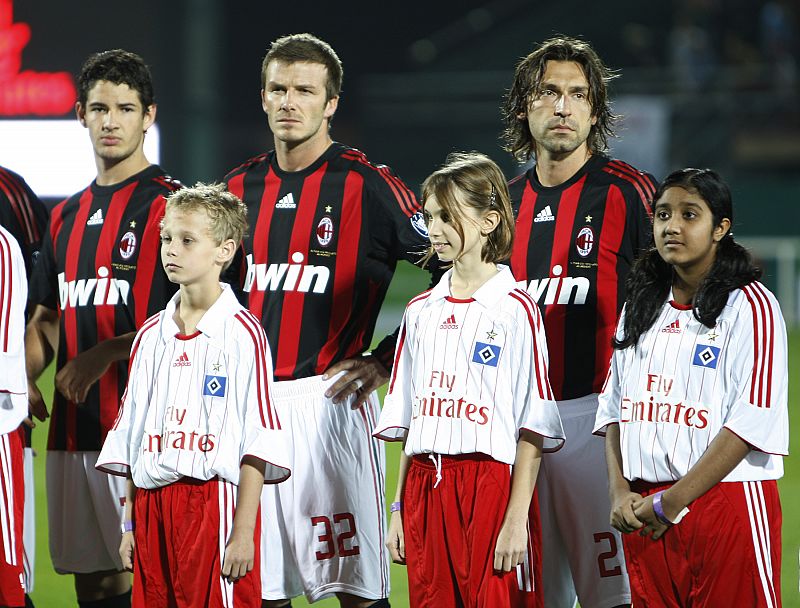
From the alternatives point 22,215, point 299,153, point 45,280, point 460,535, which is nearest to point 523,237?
point 299,153

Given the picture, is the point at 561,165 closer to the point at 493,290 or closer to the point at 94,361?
the point at 493,290

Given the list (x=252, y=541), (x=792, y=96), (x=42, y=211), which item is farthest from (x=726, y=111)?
(x=252, y=541)

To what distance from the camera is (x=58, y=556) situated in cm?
404

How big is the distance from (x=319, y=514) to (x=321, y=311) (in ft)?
2.16

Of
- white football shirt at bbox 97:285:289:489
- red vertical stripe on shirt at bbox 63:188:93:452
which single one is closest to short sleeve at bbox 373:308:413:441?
white football shirt at bbox 97:285:289:489

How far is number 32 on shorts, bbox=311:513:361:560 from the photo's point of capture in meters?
3.68

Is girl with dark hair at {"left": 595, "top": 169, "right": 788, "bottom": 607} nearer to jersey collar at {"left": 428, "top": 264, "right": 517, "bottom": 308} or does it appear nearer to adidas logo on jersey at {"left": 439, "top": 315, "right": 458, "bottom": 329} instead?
jersey collar at {"left": 428, "top": 264, "right": 517, "bottom": 308}

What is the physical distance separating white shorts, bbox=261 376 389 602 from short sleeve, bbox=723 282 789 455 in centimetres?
130

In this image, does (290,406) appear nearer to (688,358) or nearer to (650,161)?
(688,358)

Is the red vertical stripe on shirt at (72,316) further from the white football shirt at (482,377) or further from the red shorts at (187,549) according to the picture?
the white football shirt at (482,377)

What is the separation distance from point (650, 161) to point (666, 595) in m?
12.6

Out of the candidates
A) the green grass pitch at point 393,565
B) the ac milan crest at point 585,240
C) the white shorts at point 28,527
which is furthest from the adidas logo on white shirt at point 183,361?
the green grass pitch at point 393,565

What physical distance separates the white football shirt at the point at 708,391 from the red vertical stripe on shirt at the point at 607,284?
44 cm

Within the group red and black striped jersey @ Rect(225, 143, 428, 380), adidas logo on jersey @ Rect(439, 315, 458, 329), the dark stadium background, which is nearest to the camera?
adidas logo on jersey @ Rect(439, 315, 458, 329)
